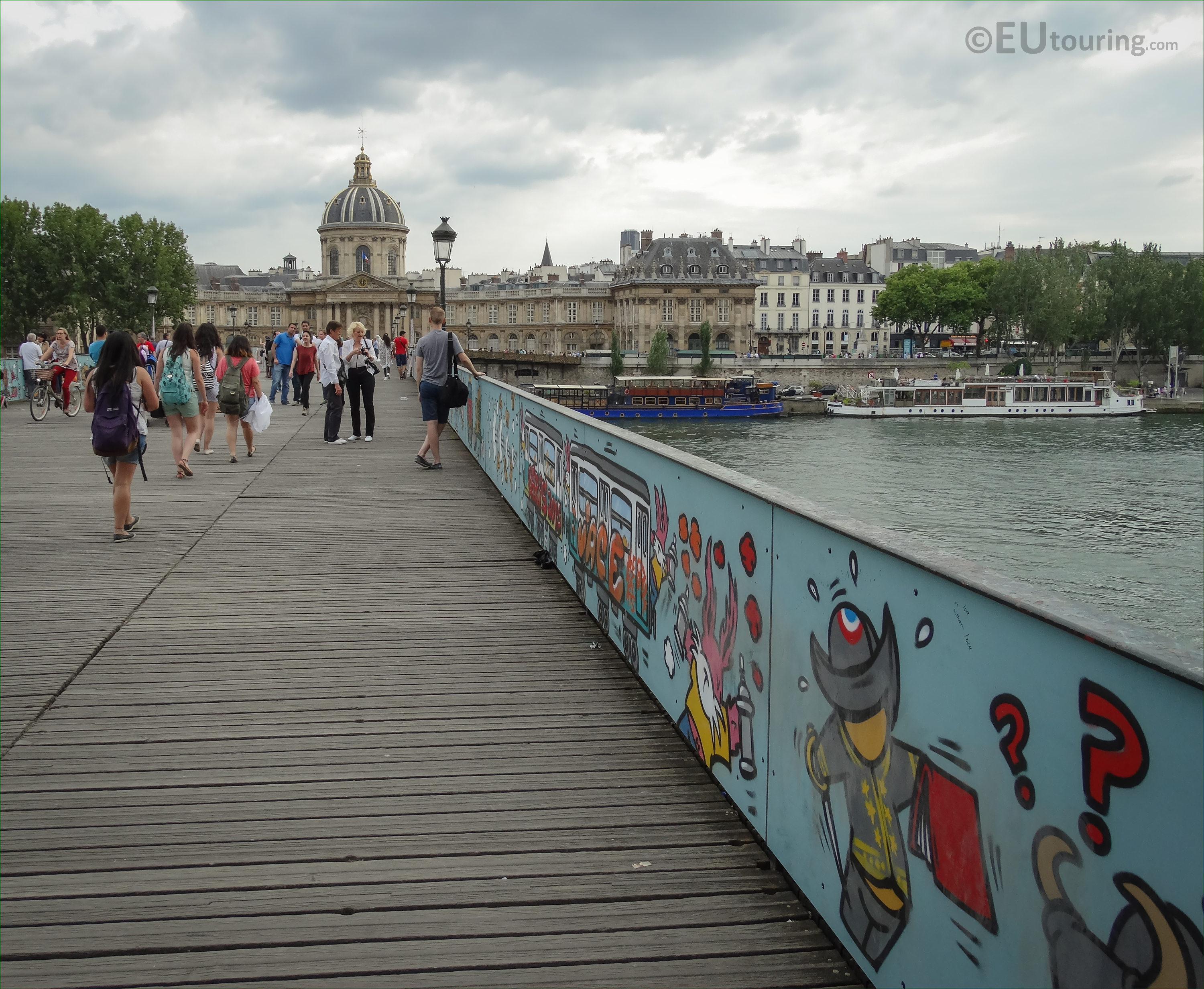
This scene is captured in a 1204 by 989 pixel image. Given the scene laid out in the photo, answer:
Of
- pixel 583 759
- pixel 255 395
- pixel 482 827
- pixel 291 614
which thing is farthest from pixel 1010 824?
pixel 255 395

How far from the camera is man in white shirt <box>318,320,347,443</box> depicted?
54.7 ft

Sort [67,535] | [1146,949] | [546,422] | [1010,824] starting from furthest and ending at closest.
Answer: [67,535]
[546,422]
[1010,824]
[1146,949]

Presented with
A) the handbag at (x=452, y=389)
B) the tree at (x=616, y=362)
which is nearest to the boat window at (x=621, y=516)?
the handbag at (x=452, y=389)

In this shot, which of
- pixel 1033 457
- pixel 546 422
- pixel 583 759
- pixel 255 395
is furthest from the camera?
pixel 1033 457

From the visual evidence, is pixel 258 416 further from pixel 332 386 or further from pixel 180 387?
pixel 180 387

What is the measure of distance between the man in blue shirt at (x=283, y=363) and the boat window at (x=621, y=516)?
1971 centimetres

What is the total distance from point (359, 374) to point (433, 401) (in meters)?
3.54

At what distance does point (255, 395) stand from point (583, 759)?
38.7 feet

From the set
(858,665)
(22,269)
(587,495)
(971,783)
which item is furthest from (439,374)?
(22,269)

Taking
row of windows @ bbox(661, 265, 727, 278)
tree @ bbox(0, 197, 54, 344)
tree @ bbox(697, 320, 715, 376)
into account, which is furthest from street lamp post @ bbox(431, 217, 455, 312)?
row of windows @ bbox(661, 265, 727, 278)

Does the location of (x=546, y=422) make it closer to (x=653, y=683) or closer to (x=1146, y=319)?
(x=653, y=683)

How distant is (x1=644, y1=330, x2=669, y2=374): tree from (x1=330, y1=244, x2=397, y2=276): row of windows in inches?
1490

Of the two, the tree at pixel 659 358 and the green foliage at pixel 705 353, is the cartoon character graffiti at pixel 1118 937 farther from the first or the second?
the tree at pixel 659 358

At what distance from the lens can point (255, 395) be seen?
49.3 ft
